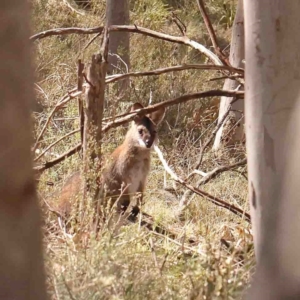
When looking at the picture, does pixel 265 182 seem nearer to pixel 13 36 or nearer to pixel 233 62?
pixel 13 36

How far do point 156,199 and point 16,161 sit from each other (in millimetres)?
4856

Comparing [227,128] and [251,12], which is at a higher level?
[251,12]

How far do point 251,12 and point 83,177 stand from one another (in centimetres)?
174

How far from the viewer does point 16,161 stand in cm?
113

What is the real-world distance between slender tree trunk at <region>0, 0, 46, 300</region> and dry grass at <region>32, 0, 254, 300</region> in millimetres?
833

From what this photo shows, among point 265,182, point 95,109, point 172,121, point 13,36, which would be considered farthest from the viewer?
point 172,121

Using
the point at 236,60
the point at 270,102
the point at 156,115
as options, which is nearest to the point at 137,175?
the point at 156,115

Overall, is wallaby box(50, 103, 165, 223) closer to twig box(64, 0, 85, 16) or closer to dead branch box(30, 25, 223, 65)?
dead branch box(30, 25, 223, 65)

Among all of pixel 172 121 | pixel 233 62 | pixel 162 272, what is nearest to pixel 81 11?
pixel 172 121

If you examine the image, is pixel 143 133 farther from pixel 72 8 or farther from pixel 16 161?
pixel 72 8

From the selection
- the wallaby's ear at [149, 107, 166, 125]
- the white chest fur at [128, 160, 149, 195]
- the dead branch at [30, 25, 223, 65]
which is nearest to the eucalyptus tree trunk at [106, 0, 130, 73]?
the wallaby's ear at [149, 107, 166, 125]

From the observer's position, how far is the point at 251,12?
2.37m

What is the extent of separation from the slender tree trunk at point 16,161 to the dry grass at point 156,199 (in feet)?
2.73

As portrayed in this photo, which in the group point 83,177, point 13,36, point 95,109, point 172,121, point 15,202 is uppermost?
point 13,36
